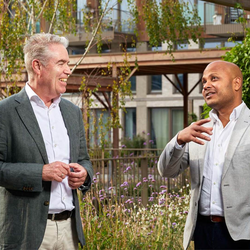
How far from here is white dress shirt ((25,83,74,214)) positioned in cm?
330

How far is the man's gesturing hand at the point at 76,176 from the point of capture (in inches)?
130

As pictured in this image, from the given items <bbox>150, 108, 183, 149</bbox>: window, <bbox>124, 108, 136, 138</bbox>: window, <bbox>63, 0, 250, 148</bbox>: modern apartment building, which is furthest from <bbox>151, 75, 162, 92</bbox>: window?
<bbox>124, 108, 136, 138</bbox>: window

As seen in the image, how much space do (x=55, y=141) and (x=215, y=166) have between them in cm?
103

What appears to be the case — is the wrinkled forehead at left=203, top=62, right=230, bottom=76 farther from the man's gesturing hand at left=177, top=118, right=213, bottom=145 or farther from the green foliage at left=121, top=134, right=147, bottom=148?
the green foliage at left=121, top=134, right=147, bottom=148

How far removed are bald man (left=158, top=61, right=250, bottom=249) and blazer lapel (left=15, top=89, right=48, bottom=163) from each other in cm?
83

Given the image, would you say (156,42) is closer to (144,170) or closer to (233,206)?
(144,170)

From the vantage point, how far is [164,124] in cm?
2973

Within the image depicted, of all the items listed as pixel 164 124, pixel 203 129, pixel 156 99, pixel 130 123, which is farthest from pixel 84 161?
pixel 130 123

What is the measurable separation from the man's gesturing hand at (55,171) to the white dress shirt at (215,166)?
0.95 meters

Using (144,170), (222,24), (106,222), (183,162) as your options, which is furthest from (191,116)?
(183,162)

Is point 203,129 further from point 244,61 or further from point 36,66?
point 244,61

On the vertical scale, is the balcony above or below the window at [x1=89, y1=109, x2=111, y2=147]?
above

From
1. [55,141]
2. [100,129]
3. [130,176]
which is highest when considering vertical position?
[55,141]

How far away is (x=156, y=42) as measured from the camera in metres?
11.8
